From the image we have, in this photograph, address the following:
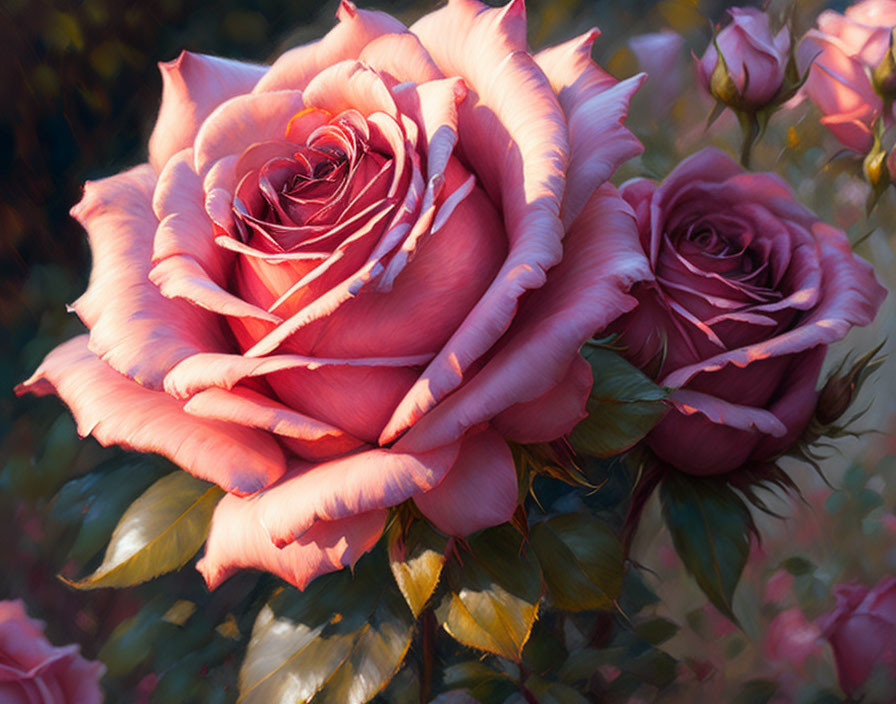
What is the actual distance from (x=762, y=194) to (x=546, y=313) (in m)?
0.14

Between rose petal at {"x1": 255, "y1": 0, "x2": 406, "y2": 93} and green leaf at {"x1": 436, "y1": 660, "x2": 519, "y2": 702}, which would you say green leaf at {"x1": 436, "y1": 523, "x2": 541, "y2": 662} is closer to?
green leaf at {"x1": 436, "y1": 660, "x2": 519, "y2": 702}

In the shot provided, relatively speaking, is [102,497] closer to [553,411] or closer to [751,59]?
[553,411]

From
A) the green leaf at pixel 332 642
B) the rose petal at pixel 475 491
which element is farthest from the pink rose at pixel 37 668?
the rose petal at pixel 475 491

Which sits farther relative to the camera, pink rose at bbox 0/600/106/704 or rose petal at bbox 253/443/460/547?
pink rose at bbox 0/600/106/704

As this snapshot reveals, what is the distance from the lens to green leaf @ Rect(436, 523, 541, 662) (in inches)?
10.1

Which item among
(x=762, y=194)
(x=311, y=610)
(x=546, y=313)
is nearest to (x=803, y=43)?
(x=762, y=194)

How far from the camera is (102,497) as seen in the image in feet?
1.08

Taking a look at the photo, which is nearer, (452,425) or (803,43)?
(452,425)

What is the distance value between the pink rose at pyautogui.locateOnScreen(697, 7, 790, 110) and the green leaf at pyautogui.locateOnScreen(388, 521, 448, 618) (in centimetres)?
23

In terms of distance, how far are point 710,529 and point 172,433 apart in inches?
8.3

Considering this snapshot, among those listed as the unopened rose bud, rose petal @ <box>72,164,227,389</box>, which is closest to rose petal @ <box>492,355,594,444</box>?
rose petal @ <box>72,164,227,389</box>

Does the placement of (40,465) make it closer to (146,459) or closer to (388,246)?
(146,459)

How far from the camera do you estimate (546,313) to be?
0.23m

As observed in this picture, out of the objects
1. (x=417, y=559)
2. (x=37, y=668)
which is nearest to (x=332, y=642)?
(x=417, y=559)
